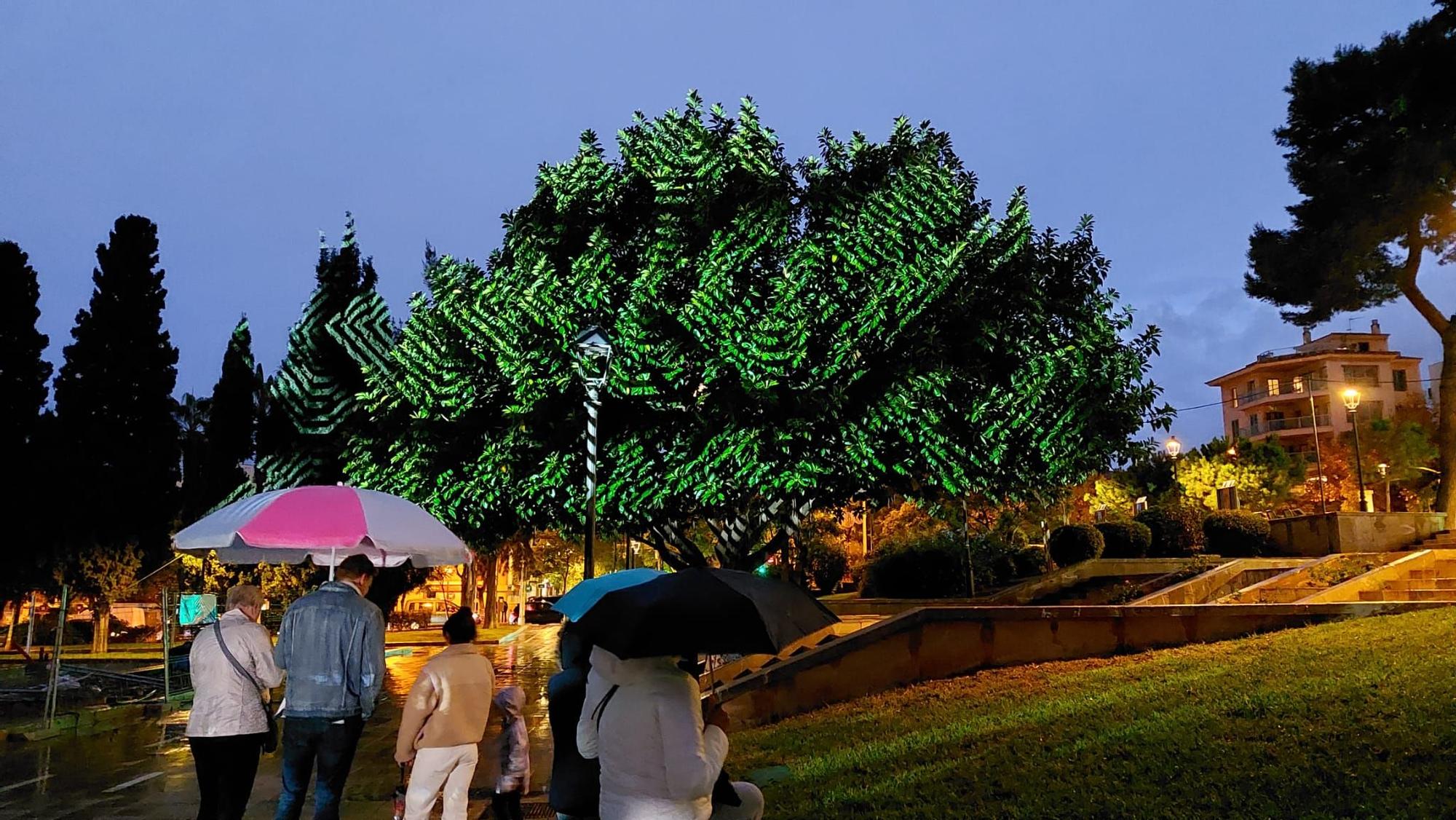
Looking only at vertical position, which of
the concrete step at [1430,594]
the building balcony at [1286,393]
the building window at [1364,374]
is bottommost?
the concrete step at [1430,594]

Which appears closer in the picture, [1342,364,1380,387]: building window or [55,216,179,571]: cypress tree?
[55,216,179,571]: cypress tree

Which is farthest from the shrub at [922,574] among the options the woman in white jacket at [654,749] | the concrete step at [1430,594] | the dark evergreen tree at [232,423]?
the dark evergreen tree at [232,423]

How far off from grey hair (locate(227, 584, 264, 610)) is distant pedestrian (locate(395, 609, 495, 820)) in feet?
3.56

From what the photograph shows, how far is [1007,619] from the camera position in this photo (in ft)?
40.9

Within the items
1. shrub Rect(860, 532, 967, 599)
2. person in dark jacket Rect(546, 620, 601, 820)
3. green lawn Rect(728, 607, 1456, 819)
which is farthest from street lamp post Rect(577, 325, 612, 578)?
shrub Rect(860, 532, 967, 599)

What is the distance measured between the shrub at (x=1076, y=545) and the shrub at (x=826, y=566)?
357 inches

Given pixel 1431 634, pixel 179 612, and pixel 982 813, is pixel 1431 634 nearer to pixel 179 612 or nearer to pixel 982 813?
pixel 982 813

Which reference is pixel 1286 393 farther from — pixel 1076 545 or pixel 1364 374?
pixel 1076 545

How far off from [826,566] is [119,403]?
20.6 metres

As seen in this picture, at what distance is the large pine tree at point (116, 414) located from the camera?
29422 mm

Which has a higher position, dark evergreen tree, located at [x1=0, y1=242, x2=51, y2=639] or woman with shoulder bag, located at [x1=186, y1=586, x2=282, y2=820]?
dark evergreen tree, located at [x1=0, y1=242, x2=51, y2=639]

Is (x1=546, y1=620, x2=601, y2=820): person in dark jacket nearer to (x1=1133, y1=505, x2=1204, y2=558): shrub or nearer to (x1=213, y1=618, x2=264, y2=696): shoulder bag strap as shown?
(x1=213, y1=618, x2=264, y2=696): shoulder bag strap

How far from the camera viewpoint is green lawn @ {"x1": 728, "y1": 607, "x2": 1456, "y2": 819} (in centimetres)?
630

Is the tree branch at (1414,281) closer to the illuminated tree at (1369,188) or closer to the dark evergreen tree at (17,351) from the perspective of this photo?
the illuminated tree at (1369,188)
